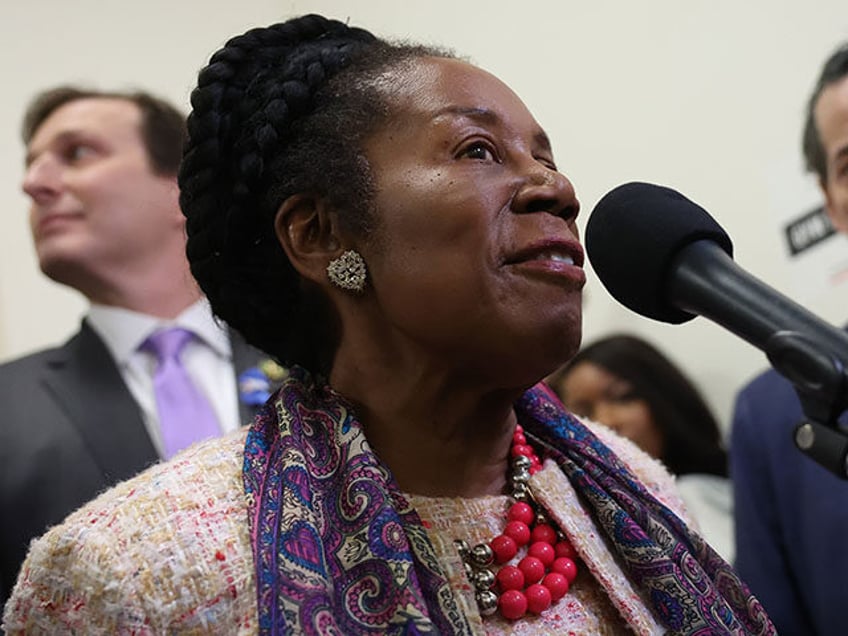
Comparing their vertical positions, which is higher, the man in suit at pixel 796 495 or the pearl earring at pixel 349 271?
the pearl earring at pixel 349 271

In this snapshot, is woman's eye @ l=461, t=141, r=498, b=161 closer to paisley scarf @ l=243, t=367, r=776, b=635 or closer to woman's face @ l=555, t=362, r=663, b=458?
paisley scarf @ l=243, t=367, r=776, b=635

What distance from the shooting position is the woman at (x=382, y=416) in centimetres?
80

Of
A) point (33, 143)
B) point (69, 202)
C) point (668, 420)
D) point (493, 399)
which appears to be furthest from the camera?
point (668, 420)

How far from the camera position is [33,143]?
193 cm

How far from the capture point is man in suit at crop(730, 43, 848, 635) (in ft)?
5.02

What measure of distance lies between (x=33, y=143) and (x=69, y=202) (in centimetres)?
21

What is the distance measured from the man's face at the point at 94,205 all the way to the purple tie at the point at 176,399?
0.50 feet

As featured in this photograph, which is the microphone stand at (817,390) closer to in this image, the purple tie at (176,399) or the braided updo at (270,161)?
the braided updo at (270,161)

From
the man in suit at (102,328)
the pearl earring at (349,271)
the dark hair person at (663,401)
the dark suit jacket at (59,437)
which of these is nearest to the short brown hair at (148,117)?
the man in suit at (102,328)

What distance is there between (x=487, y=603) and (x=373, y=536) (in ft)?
0.37

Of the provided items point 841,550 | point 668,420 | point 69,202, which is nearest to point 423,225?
point 841,550

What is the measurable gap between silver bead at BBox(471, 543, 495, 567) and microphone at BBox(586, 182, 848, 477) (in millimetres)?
248

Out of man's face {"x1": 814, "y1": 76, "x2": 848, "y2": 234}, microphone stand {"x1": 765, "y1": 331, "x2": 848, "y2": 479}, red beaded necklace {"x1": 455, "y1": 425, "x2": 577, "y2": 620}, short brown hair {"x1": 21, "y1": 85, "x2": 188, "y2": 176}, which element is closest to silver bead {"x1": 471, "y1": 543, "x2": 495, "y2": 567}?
red beaded necklace {"x1": 455, "y1": 425, "x2": 577, "y2": 620}

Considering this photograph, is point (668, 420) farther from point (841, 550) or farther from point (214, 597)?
point (214, 597)
